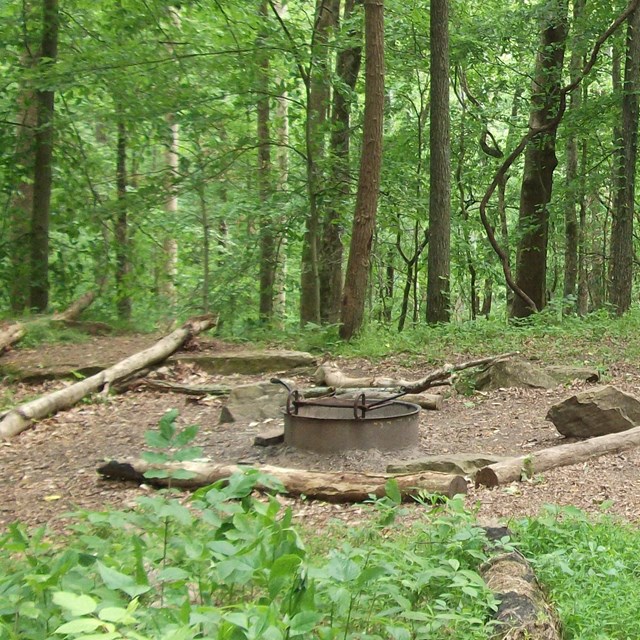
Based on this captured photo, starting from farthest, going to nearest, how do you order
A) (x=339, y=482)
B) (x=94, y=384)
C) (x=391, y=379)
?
(x=94, y=384)
(x=391, y=379)
(x=339, y=482)

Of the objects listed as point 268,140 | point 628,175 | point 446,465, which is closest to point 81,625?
point 446,465

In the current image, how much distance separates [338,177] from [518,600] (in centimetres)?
1094

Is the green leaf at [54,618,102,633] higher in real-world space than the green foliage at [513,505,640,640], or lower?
higher

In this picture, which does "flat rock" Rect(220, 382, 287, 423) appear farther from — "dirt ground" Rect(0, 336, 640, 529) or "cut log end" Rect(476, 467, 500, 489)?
"cut log end" Rect(476, 467, 500, 489)

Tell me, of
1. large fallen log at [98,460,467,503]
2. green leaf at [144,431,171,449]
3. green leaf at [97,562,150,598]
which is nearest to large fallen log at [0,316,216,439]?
large fallen log at [98,460,467,503]

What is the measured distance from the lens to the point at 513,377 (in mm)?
8781

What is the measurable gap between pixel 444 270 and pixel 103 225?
6.08m

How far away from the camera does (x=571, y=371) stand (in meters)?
8.90

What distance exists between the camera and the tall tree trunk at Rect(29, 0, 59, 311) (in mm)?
13156

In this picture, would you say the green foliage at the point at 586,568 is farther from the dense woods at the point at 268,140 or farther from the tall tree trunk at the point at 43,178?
the tall tree trunk at the point at 43,178

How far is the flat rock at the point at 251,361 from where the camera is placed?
10.4 metres

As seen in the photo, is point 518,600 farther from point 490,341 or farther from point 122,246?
point 122,246

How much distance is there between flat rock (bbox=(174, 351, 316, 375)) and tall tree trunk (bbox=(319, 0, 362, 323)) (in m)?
3.78

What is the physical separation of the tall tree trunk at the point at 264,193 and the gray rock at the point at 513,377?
18.8 ft
